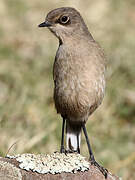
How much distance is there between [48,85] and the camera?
949cm

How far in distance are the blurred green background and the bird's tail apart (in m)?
0.69

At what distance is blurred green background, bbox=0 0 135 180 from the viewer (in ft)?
24.7

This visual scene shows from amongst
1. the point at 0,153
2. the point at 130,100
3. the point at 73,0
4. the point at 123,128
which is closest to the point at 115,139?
the point at 123,128

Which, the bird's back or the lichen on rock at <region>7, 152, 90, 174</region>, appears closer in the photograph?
the lichen on rock at <region>7, 152, 90, 174</region>

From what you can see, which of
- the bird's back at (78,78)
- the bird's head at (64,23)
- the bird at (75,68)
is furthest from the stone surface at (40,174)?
the bird's head at (64,23)

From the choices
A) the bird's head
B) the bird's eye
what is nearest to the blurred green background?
the bird's head

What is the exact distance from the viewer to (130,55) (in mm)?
10766

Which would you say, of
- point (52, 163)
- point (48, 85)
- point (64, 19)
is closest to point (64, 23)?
point (64, 19)

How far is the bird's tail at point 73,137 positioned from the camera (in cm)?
639

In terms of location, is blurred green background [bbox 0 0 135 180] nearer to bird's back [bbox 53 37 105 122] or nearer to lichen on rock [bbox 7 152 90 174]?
lichen on rock [bbox 7 152 90 174]

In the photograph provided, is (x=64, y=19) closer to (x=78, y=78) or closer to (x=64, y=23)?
(x=64, y=23)

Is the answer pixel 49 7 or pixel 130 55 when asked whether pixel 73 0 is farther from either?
pixel 130 55

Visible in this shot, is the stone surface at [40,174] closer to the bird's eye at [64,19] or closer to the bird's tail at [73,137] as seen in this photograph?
A: the bird's tail at [73,137]

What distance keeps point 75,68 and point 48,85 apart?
3.65 metres
